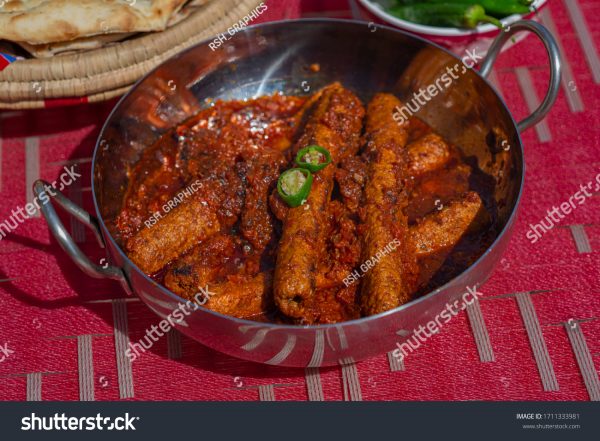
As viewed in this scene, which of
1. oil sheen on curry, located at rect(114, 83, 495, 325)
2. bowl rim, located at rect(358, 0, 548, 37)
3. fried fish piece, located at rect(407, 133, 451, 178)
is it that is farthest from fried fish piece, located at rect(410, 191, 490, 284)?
bowl rim, located at rect(358, 0, 548, 37)

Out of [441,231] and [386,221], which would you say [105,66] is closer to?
Answer: [386,221]

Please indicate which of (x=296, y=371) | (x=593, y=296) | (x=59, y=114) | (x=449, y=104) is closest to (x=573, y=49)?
(x=449, y=104)

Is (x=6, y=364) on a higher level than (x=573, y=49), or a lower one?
lower

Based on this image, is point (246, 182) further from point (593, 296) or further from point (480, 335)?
point (593, 296)

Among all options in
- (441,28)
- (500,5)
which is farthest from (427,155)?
(500,5)

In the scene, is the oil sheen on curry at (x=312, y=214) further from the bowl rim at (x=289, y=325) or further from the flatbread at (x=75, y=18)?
the flatbread at (x=75, y=18)
